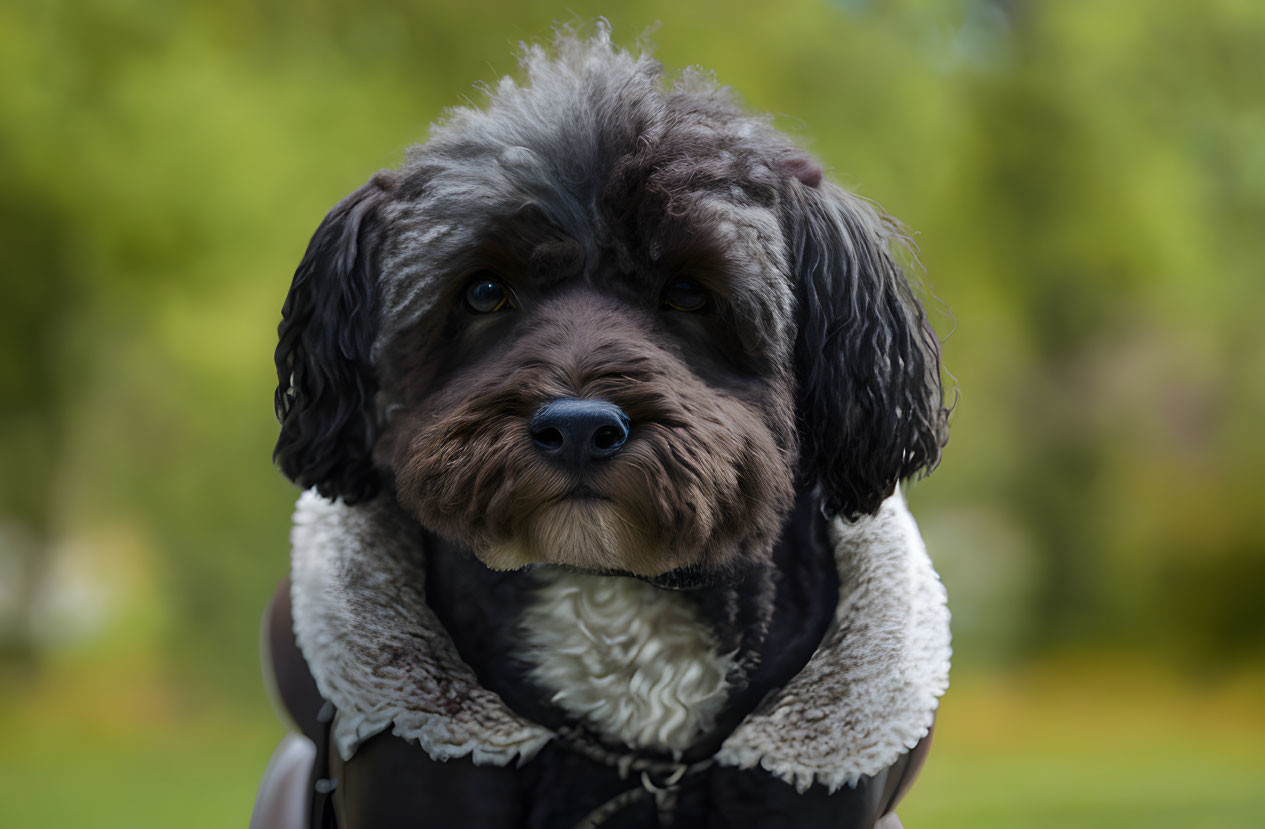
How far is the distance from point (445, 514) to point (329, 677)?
363 millimetres

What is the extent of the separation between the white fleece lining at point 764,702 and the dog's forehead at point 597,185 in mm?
328

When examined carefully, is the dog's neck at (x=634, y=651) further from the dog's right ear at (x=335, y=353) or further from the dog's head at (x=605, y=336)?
the dog's right ear at (x=335, y=353)

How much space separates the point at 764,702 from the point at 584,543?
386mm

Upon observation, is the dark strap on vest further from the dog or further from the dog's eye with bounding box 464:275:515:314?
the dog's eye with bounding box 464:275:515:314

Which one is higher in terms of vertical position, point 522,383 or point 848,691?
point 522,383

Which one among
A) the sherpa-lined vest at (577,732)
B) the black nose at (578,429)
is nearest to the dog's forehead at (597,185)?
the black nose at (578,429)

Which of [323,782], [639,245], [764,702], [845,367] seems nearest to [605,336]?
[639,245]

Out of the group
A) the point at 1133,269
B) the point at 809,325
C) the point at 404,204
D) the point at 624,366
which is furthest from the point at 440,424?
the point at 1133,269

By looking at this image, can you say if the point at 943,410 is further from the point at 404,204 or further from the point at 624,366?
the point at 404,204

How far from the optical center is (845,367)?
178cm

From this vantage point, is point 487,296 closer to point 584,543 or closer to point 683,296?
point 683,296

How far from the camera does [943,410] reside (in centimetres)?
191

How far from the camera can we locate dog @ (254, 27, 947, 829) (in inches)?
62.7

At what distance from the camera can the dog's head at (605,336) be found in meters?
1.51
